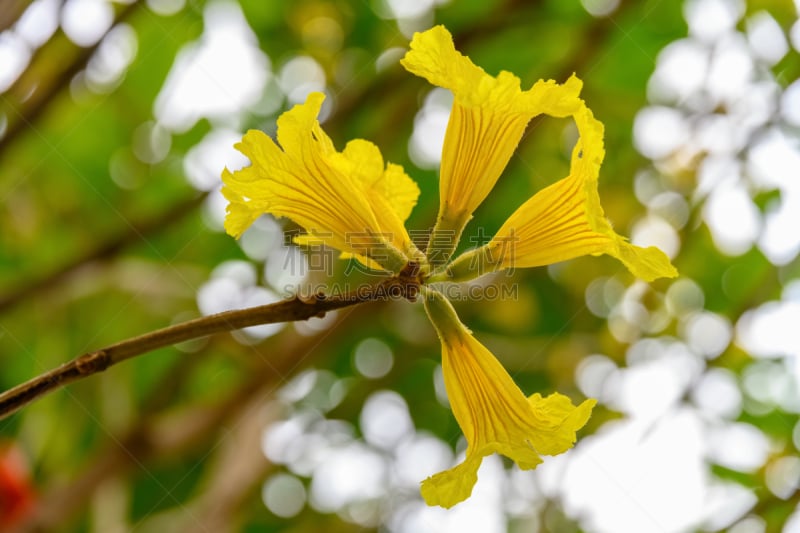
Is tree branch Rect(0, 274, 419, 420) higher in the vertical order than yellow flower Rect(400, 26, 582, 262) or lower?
higher

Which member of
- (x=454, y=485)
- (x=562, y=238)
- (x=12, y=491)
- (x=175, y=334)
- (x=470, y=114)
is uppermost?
(x=175, y=334)

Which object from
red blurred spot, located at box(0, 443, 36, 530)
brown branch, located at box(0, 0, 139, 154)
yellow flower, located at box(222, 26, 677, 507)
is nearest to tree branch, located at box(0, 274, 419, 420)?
yellow flower, located at box(222, 26, 677, 507)

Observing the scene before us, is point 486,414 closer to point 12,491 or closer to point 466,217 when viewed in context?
point 466,217

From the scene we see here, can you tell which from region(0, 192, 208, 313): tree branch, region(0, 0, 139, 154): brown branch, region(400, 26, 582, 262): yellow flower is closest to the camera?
region(400, 26, 582, 262): yellow flower

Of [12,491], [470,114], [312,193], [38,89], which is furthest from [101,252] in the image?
[470,114]

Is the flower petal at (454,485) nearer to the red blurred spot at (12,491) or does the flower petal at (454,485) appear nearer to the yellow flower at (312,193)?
the yellow flower at (312,193)

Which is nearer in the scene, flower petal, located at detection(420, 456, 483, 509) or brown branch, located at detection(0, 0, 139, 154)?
flower petal, located at detection(420, 456, 483, 509)

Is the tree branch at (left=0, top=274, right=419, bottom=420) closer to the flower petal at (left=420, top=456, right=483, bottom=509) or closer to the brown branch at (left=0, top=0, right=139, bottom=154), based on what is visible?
the flower petal at (left=420, top=456, right=483, bottom=509)
